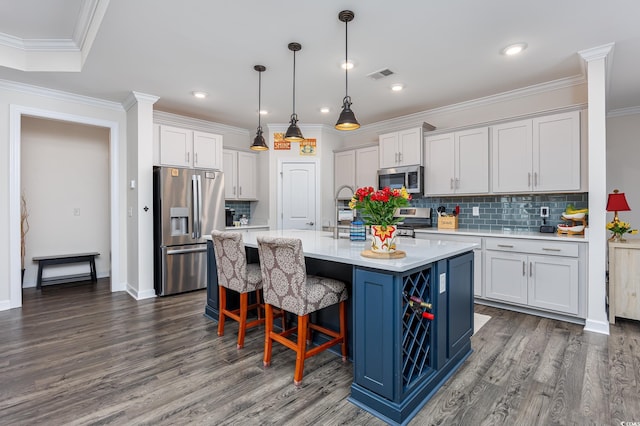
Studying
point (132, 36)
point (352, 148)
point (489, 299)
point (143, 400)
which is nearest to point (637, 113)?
point (489, 299)

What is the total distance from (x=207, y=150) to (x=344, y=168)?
88.0 inches

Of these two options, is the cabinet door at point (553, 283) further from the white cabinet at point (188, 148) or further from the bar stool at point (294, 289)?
the white cabinet at point (188, 148)

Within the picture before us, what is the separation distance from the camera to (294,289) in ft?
6.95

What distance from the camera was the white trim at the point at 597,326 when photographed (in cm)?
292

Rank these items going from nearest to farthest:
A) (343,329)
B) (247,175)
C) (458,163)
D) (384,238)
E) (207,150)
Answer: (384,238) → (343,329) → (458,163) → (207,150) → (247,175)

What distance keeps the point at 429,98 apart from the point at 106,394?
4459 millimetres

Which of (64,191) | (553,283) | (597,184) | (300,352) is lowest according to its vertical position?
(300,352)

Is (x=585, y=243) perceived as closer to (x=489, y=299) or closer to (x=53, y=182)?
(x=489, y=299)

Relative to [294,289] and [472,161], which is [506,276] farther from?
[294,289]

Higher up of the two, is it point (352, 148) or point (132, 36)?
point (132, 36)

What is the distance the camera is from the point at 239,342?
2.65 meters

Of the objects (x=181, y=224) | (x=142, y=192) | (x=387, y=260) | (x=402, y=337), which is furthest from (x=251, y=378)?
(x=142, y=192)

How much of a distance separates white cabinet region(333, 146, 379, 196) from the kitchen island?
3.00 metres

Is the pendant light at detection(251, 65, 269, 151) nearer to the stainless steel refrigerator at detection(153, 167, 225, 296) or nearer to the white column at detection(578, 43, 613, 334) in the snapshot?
the stainless steel refrigerator at detection(153, 167, 225, 296)
